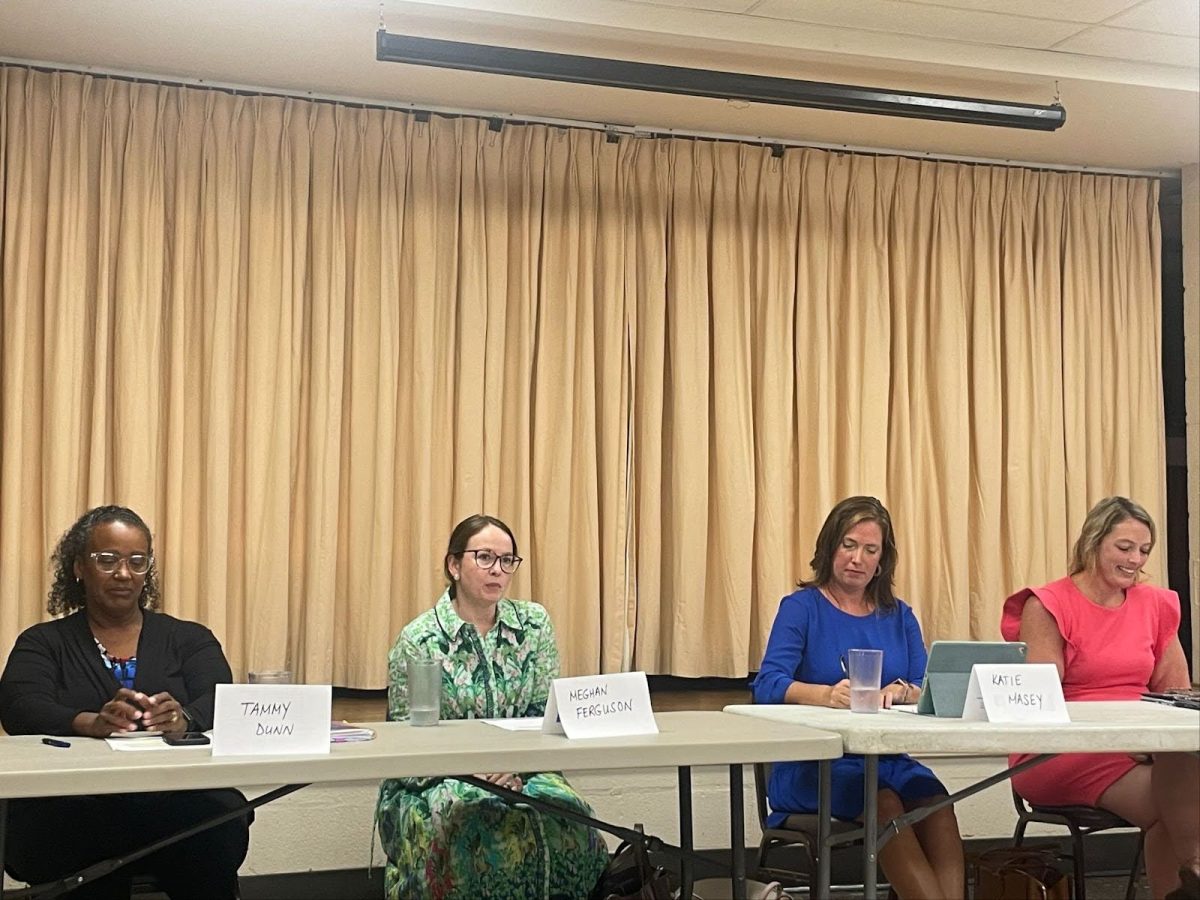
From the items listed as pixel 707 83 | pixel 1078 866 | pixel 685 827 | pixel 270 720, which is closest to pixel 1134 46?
pixel 707 83

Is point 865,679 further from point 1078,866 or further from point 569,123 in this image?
point 569,123

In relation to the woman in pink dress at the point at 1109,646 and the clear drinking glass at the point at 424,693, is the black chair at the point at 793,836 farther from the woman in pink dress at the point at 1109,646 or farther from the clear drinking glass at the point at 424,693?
the clear drinking glass at the point at 424,693

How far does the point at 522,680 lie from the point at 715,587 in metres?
1.30

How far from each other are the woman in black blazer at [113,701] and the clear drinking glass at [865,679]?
148cm

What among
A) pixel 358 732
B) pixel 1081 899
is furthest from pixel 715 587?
pixel 358 732

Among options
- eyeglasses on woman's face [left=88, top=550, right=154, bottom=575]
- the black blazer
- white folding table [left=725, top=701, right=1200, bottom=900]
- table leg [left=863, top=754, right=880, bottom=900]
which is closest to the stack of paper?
the black blazer

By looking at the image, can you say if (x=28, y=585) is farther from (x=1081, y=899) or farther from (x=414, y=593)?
(x=1081, y=899)

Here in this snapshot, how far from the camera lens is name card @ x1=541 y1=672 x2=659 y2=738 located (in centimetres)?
296

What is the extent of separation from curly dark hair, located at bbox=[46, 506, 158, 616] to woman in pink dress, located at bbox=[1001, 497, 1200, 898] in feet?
7.83

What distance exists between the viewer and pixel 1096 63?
4438 millimetres

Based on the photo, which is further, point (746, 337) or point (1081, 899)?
point (746, 337)

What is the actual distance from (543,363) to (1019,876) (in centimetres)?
220

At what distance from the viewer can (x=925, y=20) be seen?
13.6 feet

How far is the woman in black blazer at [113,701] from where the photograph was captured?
122 inches
